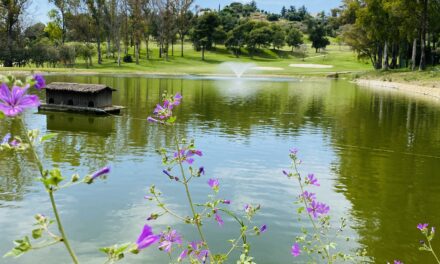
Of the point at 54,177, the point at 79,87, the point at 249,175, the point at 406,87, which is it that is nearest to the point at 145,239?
the point at 54,177

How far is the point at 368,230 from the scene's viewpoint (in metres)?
10.2

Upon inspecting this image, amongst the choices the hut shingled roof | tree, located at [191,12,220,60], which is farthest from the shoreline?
tree, located at [191,12,220,60]

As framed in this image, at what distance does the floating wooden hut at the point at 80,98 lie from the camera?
26594mm

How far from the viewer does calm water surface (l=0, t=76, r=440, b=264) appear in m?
9.51

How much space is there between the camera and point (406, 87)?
50.1m

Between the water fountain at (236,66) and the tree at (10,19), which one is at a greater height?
the tree at (10,19)

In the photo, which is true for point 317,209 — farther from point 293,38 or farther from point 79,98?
point 293,38

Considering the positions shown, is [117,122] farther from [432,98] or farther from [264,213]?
[432,98]

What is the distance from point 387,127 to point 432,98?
1830 centimetres

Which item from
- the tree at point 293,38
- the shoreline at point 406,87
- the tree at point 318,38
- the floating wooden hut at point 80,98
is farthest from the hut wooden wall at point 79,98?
the tree at point 318,38

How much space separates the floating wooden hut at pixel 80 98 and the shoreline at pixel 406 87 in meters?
27.5

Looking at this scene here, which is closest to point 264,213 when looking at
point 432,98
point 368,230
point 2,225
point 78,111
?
point 368,230

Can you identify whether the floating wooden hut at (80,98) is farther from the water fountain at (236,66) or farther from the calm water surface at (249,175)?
the water fountain at (236,66)

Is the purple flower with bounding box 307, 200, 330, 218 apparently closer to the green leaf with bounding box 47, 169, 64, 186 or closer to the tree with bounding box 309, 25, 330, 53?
the green leaf with bounding box 47, 169, 64, 186
